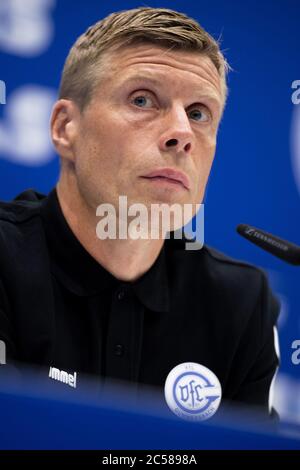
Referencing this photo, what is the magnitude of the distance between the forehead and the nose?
0.23 ft

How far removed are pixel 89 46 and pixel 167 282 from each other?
58 centimetres

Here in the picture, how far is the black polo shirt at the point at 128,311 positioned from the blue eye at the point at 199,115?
12.2 inches

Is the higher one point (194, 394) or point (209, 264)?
point (209, 264)

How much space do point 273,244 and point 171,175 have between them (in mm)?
273

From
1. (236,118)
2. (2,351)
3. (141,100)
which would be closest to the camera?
(2,351)

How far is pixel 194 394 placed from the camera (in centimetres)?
175

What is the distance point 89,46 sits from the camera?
5.73 feet

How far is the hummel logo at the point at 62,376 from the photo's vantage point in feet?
5.39

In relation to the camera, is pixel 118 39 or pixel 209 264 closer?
pixel 118 39
